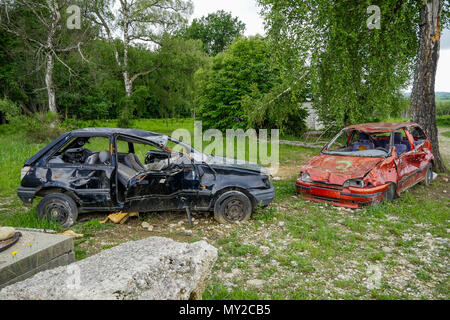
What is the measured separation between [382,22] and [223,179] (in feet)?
26.2

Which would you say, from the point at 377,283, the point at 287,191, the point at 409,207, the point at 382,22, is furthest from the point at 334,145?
the point at 377,283

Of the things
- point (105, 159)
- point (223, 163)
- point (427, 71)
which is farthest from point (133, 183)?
point (427, 71)

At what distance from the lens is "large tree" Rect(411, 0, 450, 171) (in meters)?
9.26

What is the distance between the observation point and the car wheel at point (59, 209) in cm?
522

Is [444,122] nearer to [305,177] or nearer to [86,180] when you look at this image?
[305,177]

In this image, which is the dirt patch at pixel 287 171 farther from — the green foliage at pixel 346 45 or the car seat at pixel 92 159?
the car seat at pixel 92 159

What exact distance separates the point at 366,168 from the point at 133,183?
184 inches

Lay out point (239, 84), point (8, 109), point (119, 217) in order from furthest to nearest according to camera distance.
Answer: point (239, 84), point (8, 109), point (119, 217)

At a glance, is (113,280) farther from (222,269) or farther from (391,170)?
(391,170)

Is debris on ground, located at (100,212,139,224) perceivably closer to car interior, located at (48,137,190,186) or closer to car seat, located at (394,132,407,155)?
car interior, located at (48,137,190,186)

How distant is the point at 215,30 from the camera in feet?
173

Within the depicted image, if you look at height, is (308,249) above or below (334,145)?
below

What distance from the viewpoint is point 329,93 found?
1142 cm

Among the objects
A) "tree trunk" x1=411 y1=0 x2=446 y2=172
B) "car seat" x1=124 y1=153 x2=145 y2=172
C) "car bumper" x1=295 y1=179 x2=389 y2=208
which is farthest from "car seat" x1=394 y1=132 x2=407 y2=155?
"car seat" x1=124 y1=153 x2=145 y2=172
